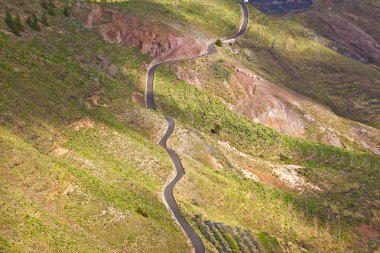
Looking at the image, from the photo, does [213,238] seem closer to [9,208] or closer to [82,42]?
[9,208]

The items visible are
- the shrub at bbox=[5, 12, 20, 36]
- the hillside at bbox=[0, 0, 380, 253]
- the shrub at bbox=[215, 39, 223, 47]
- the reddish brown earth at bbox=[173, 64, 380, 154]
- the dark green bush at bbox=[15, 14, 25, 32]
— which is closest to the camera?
the hillside at bbox=[0, 0, 380, 253]

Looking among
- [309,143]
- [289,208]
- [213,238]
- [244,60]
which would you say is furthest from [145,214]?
[244,60]

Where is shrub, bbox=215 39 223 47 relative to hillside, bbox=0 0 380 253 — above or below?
above

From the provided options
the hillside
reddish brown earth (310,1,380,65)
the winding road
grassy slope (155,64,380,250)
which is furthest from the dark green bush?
reddish brown earth (310,1,380,65)

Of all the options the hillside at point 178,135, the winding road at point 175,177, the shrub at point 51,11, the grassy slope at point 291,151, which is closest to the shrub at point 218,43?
the hillside at point 178,135

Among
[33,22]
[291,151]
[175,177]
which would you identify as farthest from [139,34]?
[175,177]

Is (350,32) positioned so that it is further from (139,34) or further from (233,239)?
(233,239)

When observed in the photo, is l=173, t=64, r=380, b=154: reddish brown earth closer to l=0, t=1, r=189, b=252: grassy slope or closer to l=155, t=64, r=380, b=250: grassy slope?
l=155, t=64, r=380, b=250: grassy slope
